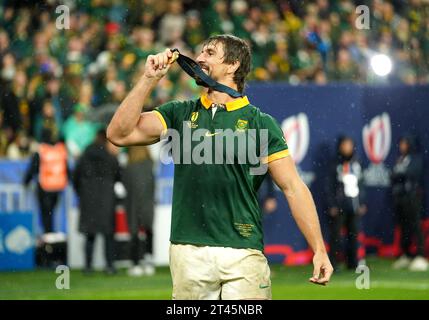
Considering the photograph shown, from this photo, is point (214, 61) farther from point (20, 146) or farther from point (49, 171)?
point (20, 146)

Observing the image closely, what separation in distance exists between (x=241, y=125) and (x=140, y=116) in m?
0.62

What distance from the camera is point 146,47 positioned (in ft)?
60.6

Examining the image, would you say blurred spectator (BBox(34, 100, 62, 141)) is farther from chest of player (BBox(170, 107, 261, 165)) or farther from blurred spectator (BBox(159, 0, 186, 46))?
chest of player (BBox(170, 107, 261, 165))

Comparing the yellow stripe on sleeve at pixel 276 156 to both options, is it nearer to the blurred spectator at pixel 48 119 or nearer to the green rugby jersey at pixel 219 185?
the green rugby jersey at pixel 219 185

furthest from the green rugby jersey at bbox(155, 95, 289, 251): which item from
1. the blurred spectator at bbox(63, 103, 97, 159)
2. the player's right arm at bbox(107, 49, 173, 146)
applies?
the blurred spectator at bbox(63, 103, 97, 159)

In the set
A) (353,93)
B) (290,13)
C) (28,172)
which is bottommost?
(28,172)

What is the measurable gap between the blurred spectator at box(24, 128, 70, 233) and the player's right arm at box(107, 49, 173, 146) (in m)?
9.96

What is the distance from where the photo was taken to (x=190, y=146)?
7.35 m

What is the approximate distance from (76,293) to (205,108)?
275 inches

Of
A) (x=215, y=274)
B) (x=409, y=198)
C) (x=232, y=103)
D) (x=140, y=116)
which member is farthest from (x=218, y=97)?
(x=409, y=198)

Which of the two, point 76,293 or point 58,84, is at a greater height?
point 58,84
